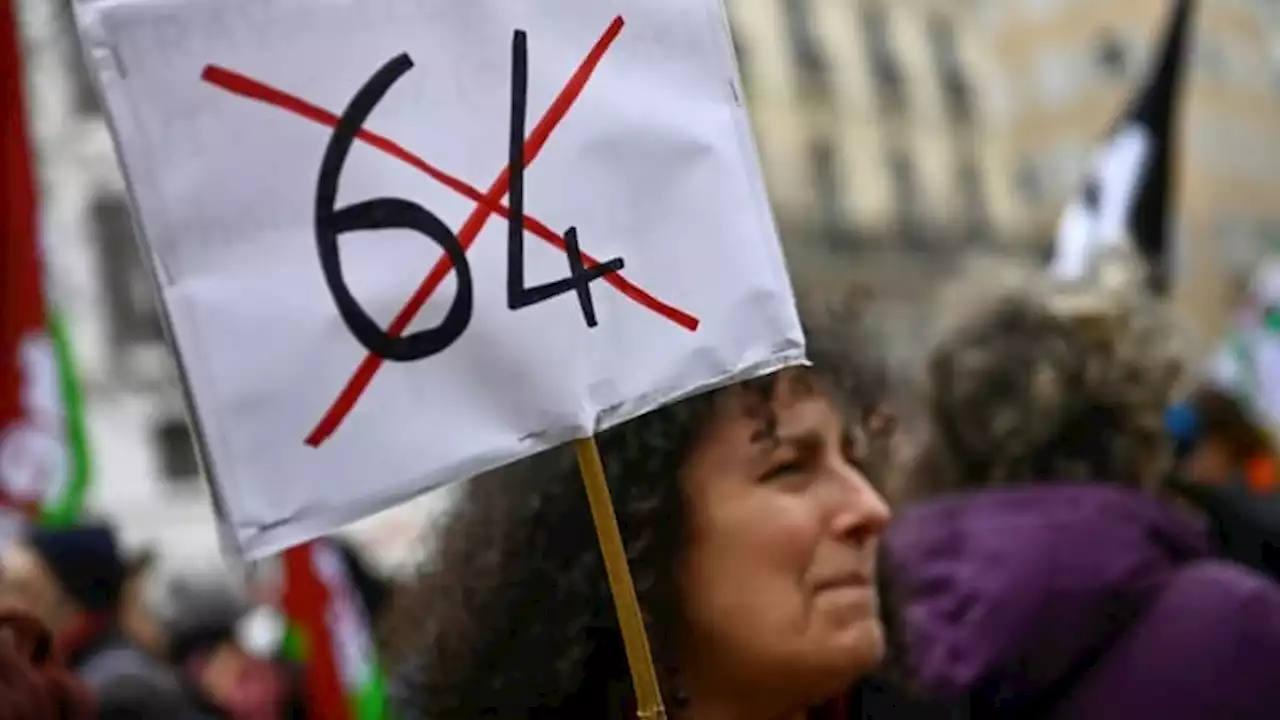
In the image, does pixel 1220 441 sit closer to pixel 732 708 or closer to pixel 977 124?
pixel 732 708

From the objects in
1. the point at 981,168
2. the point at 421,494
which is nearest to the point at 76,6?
the point at 421,494

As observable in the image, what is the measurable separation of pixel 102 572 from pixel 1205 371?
3.05 metres

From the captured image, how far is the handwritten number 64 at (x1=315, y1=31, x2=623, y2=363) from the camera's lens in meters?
1.67

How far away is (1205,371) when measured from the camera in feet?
18.4

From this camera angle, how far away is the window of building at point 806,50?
33812 millimetres

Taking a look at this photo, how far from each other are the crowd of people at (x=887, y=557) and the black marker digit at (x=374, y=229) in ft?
1.31

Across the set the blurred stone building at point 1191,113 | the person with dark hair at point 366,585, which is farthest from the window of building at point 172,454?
the blurred stone building at point 1191,113

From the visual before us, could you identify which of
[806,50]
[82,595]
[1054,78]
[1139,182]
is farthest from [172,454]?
[1054,78]

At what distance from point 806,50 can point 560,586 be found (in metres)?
32.6

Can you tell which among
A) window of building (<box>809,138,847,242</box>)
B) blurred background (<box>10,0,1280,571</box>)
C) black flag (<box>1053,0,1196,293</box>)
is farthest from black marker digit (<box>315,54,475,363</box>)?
window of building (<box>809,138,847,242</box>)

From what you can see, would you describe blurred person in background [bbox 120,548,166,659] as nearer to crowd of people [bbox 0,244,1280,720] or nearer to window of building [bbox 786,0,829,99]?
crowd of people [bbox 0,244,1280,720]

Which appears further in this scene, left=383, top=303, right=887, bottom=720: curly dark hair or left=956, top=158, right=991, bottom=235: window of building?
left=956, top=158, right=991, bottom=235: window of building

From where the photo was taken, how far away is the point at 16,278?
460cm

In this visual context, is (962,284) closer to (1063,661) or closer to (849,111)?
(1063,661)
